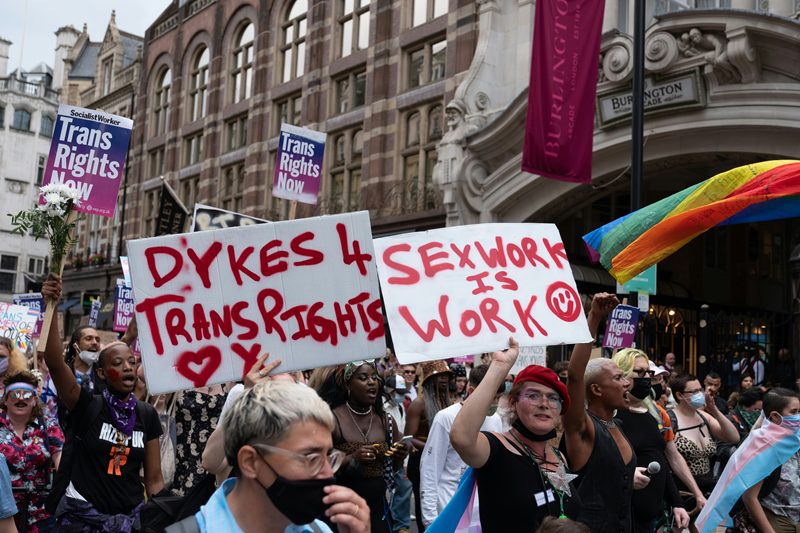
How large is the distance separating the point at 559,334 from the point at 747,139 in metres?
12.2

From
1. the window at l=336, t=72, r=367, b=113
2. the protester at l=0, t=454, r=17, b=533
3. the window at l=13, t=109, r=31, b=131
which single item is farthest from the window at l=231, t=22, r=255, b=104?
the window at l=13, t=109, r=31, b=131

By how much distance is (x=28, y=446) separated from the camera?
5496 millimetres

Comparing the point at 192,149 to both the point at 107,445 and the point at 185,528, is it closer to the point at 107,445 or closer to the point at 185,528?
the point at 107,445

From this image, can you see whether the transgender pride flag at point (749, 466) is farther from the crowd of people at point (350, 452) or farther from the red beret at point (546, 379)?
the red beret at point (546, 379)

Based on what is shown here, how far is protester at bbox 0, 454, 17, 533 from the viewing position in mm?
4570

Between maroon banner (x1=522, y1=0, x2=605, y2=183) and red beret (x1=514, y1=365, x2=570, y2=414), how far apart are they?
10948 mm

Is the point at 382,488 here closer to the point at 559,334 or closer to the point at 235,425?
the point at 559,334

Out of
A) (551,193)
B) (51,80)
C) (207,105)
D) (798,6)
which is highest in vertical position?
(51,80)

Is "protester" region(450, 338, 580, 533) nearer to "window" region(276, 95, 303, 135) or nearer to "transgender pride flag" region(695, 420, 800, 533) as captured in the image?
"transgender pride flag" region(695, 420, 800, 533)

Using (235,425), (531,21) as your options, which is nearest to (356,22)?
(531,21)

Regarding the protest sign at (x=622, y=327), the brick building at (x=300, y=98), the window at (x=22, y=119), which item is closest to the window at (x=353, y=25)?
the brick building at (x=300, y=98)

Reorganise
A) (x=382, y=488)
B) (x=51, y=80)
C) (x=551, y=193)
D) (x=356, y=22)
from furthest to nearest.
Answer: (x=51, y=80) < (x=356, y=22) < (x=551, y=193) < (x=382, y=488)

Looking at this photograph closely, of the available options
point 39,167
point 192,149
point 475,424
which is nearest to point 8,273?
point 39,167

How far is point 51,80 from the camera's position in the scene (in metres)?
82.1
